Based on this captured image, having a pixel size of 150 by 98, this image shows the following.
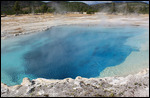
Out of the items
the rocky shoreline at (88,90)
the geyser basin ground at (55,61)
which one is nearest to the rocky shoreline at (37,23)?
the geyser basin ground at (55,61)

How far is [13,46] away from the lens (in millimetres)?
14336

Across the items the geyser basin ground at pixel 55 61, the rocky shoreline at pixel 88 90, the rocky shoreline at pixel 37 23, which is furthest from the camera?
the rocky shoreline at pixel 37 23

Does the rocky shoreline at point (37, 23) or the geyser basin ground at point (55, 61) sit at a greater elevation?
the rocky shoreline at point (37, 23)

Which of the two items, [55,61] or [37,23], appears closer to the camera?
[55,61]

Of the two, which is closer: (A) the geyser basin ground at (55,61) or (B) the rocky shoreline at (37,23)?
(A) the geyser basin ground at (55,61)

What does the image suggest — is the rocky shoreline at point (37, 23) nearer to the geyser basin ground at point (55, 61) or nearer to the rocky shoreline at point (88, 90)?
the geyser basin ground at point (55, 61)

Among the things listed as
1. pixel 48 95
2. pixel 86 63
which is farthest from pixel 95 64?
pixel 48 95

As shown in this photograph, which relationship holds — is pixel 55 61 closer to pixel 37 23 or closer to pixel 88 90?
pixel 88 90

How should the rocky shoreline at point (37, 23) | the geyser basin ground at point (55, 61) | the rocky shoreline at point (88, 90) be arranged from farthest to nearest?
the rocky shoreline at point (37, 23) < the geyser basin ground at point (55, 61) < the rocky shoreline at point (88, 90)

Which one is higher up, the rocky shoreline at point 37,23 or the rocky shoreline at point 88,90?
the rocky shoreline at point 37,23

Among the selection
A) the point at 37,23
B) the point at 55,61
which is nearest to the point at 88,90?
the point at 55,61

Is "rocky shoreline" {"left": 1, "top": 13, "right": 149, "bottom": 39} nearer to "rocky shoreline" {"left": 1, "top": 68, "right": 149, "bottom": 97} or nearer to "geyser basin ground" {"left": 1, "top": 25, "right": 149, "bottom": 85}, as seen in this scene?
"geyser basin ground" {"left": 1, "top": 25, "right": 149, "bottom": 85}

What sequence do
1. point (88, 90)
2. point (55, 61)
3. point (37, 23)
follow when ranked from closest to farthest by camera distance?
point (88, 90)
point (55, 61)
point (37, 23)

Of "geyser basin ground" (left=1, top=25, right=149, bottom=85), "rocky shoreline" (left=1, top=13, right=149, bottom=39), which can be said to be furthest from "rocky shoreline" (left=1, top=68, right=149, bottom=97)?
"rocky shoreline" (left=1, top=13, right=149, bottom=39)
